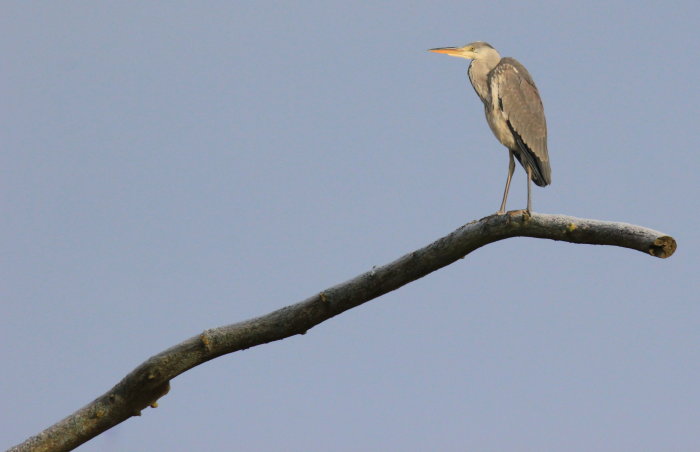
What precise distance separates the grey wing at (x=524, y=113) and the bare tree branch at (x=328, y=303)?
2321 mm

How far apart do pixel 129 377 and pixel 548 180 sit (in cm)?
399

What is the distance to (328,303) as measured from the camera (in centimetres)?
473

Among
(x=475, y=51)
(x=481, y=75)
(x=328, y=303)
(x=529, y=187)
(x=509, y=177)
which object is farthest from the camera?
(x=475, y=51)

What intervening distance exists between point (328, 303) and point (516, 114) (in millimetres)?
3488

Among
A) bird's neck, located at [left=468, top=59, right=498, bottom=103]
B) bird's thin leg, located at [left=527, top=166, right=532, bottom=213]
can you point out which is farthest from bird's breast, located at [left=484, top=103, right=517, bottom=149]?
bird's thin leg, located at [left=527, top=166, right=532, bottom=213]

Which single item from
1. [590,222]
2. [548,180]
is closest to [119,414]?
[590,222]

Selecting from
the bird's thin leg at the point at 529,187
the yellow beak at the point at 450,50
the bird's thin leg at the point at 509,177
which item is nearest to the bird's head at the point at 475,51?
the yellow beak at the point at 450,50

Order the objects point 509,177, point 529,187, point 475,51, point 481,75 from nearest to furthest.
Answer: point 529,187, point 509,177, point 481,75, point 475,51

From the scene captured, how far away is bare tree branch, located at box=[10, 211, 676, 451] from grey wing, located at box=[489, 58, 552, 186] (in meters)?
2.32

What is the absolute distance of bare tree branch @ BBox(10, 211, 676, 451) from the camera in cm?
Result: 471

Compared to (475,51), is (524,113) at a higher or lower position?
lower

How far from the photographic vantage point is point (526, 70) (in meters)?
7.86

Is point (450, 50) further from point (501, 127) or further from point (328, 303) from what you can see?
point (328, 303)

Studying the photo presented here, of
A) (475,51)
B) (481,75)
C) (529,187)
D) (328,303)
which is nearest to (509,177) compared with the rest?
(529,187)
